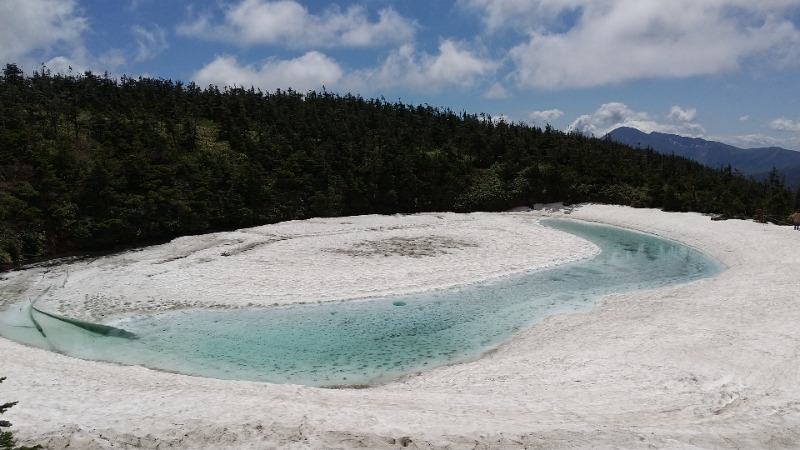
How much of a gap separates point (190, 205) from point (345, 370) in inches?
1075

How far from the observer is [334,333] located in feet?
59.8

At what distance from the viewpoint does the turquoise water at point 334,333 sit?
1554 cm

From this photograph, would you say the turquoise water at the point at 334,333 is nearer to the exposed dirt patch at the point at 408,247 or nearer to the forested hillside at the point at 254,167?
the exposed dirt patch at the point at 408,247

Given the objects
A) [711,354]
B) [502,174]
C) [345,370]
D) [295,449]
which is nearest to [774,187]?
[502,174]

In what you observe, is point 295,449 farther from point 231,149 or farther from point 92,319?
point 231,149

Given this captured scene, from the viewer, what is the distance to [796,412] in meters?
10.6

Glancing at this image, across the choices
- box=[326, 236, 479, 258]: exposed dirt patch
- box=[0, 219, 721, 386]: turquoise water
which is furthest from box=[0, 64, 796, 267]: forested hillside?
box=[0, 219, 721, 386]: turquoise water

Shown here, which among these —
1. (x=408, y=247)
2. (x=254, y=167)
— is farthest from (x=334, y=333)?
(x=254, y=167)

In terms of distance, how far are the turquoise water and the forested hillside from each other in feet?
50.2

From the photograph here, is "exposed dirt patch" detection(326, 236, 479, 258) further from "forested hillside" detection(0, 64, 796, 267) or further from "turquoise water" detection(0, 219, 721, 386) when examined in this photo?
"forested hillside" detection(0, 64, 796, 267)

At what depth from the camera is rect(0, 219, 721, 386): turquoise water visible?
1554cm

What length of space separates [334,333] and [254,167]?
2904 cm

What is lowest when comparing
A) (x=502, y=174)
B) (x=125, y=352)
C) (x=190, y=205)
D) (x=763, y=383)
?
(x=125, y=352)

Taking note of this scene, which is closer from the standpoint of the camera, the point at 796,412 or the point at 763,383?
the point at 796,412
